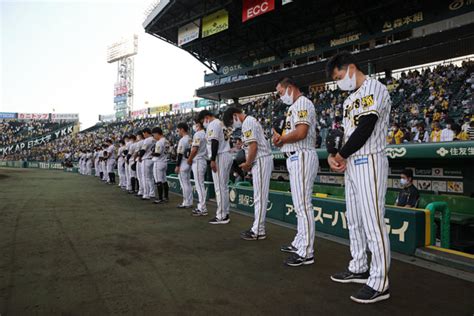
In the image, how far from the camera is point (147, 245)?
351cm

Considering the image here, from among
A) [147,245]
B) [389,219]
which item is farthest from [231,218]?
[389,219]

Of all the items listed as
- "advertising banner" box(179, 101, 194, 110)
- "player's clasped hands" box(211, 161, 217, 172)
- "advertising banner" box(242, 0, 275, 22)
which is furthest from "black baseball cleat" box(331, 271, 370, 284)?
"advertising banner" box(179, 101, 194, 110)

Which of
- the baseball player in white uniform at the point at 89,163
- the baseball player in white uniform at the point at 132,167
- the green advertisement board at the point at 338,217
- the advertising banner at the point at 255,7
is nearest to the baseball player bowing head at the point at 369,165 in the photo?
the green advertisement board at the point at 338,217

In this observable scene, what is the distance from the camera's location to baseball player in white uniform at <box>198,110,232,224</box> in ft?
16.3

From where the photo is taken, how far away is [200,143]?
19.5ft

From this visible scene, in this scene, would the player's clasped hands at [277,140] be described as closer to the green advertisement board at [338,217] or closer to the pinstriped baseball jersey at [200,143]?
the green advertisement board at [338,217]

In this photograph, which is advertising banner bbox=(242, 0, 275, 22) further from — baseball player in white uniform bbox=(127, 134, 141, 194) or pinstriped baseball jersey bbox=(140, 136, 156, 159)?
pinstriped baseball jersey bbox=(140, 136, 156, 159)

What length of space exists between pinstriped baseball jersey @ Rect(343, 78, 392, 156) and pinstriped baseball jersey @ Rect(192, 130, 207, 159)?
3859 mm

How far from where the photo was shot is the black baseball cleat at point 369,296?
7.06ft

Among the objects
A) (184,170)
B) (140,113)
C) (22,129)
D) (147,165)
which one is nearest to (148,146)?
(147,165)

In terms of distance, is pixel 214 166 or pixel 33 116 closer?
pixel 214 166

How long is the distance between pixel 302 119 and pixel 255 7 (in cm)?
1842

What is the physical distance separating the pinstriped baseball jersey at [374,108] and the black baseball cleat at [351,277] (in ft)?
3.38

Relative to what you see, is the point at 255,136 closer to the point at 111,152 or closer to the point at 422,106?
the point at 111,152
